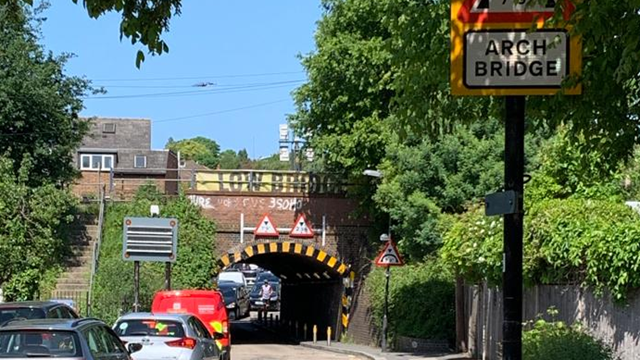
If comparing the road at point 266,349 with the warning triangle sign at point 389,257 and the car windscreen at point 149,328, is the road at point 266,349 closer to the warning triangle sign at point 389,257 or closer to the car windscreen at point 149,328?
the warning triangle sign at point 389,257

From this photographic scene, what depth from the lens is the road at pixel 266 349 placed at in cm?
3272

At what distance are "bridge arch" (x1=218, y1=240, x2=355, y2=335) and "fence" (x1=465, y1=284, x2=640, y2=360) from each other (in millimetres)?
12471

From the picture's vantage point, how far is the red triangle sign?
30.7ft

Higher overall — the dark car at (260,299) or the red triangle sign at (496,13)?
the red triangle sign at (496,13)

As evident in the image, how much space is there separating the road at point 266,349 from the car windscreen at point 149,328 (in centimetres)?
1282

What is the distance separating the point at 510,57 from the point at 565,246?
1033cm

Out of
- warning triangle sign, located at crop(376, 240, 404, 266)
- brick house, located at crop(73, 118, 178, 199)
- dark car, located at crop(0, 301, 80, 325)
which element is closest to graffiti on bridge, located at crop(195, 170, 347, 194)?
warning triangle sign, located at crop(376, 240, 404, 266)

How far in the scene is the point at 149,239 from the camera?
29156mm

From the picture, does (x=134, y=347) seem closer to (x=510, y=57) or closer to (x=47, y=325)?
(x=47, y=325)

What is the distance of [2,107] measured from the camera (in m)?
35.6

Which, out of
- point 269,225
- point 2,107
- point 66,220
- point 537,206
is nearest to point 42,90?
point 2,107

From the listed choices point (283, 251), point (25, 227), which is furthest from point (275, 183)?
point (25, 227)

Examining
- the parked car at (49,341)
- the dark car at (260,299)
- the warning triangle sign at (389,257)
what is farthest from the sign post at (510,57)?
the dark car at (260,299)

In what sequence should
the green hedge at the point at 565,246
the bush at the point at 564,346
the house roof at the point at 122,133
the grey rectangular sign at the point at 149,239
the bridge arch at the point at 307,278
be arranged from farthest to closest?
the house roof at the point at 122,133 < the bridge arch at the point at 307,278 < the grey rectangular sign at the point at 149,239 < the green hedge at the point at 565,246 < the bush at the point at 564,346
